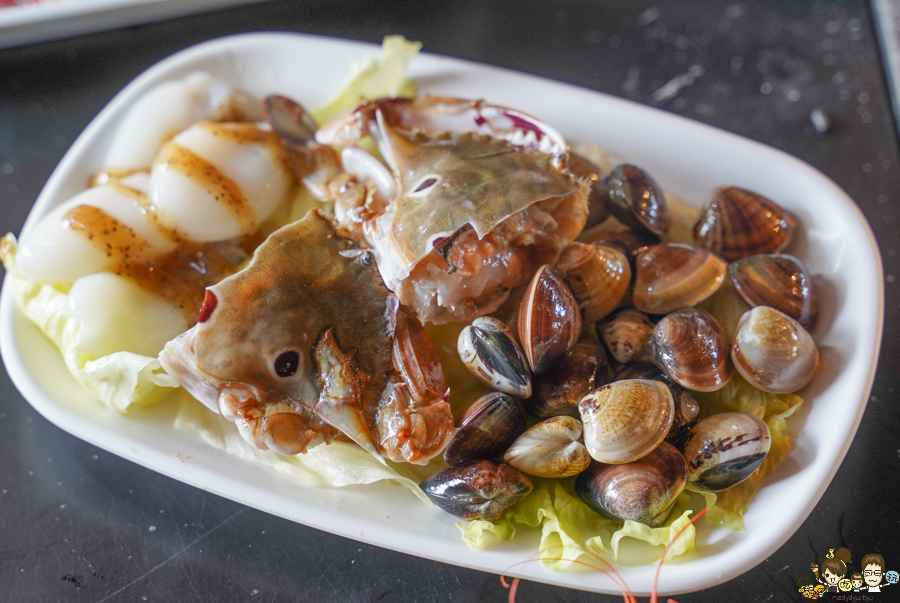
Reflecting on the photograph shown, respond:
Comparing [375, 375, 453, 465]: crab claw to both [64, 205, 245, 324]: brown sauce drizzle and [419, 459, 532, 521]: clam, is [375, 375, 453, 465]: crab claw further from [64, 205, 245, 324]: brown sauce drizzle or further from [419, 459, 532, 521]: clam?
[64, 205, 245, 324]: brown sauce drizzle

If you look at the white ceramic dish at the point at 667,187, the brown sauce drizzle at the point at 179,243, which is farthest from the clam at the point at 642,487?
the brown sauce drizzle at the point at 179,243

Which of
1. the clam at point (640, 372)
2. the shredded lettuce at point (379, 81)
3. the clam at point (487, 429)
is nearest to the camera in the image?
the clam at point (487, 429)

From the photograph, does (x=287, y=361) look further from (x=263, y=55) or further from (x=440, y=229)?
(x=263, y=55)

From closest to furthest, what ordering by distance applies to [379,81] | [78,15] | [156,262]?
[156,262]
[379,81]
[78,15]

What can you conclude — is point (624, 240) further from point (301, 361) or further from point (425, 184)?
point (301, 361)

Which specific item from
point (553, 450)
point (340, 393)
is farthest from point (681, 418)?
point (340, 393)

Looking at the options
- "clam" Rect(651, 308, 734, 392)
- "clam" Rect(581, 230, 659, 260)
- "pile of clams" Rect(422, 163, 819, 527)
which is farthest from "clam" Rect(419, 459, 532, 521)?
"clam" Rect(581, 230, 659, 260)

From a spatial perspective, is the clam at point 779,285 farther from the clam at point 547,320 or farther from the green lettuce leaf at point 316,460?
the green lettuce leaf at point 316,460
